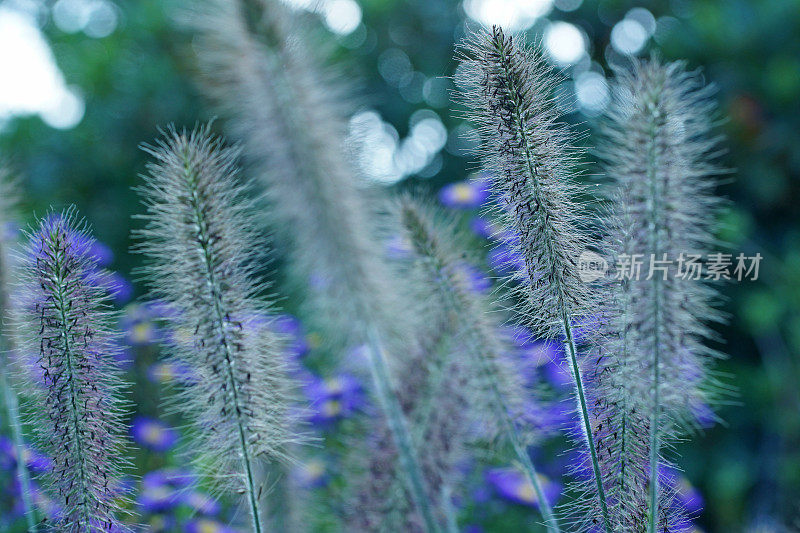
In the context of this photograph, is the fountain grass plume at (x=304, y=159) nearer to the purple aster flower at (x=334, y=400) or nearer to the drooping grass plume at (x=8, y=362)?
the purple aster flower at (x=334, y=400)

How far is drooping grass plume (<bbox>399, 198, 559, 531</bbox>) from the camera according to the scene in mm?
1354

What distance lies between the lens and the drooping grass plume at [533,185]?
0.98 m

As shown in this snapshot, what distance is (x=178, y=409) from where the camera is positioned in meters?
1.23

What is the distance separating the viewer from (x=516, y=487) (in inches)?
80.4

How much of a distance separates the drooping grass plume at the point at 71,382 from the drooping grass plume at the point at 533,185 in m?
0.62

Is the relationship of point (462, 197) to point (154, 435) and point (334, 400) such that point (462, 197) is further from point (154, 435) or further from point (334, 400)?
point (154, 435)

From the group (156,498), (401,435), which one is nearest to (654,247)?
(401,435)

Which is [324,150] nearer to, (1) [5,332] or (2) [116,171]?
(1) [5,332]

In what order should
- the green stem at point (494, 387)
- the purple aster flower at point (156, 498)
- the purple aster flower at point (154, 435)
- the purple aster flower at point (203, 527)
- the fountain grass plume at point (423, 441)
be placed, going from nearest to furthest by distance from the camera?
the green stem at point (494, 387) → the fountain grass plume at point (423, 441) → the purple aster flower at point (156, 498) → the purple aster flower at point (203, 527) → the purple aster flower at point (154, 435)

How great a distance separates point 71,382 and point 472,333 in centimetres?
73

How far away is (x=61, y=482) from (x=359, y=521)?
758 millimetres

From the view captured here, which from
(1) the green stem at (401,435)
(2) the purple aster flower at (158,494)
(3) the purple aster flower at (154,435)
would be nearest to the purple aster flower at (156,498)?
(2) the purple aster flower at (158,494)

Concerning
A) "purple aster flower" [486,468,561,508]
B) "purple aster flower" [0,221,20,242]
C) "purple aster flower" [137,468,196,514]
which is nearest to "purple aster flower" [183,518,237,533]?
"purple aster flower" [137,468,196,514]

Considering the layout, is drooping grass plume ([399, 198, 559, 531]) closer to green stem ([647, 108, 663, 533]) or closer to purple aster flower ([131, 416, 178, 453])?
green stem ([647, 108, 663, 533])
